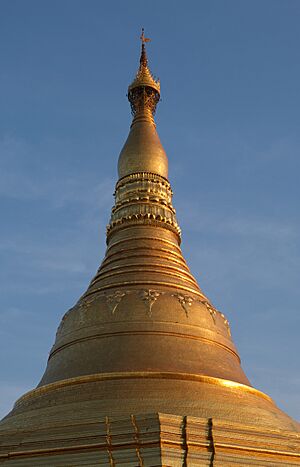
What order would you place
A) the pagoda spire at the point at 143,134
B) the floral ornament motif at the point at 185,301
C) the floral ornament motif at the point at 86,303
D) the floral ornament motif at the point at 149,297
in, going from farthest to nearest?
the pagoda spire at the point at 143,134 → the floral ornament motif at the point at 86,303 → the floral ornament motif at the point at 185,301 → the floral ornament motif at the point at 149,297

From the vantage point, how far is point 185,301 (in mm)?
12555

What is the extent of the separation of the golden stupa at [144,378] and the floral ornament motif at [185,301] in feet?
0.08

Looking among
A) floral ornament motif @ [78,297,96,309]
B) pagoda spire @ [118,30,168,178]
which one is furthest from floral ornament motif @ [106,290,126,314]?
pagoda spire @ [118,30,168,178]

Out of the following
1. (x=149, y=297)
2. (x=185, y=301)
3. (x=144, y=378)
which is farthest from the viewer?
(x=185, y=301)

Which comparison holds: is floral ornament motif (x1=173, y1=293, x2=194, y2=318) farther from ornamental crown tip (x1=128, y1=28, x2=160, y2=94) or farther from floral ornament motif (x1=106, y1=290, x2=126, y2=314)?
ornamental crown tip (x1=128, y1=28, x2=160, y2=94)

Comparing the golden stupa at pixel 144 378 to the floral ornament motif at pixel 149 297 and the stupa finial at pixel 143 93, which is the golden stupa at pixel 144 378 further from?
the stupa finial at pixel 143 93

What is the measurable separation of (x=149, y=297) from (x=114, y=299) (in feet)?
2.31

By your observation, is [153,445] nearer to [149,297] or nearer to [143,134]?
[149,297]

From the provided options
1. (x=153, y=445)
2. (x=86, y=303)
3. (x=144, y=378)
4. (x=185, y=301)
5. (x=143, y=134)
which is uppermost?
(x=143, y=134)

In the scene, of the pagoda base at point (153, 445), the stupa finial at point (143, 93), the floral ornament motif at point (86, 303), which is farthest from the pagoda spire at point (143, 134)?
the pagoda base at point (153, 445)

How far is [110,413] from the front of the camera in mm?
9617

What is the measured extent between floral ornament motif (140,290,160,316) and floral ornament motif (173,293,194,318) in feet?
1.41

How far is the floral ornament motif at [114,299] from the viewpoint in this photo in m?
12.4

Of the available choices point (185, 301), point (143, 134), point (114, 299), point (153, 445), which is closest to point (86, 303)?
point (114, 299)
